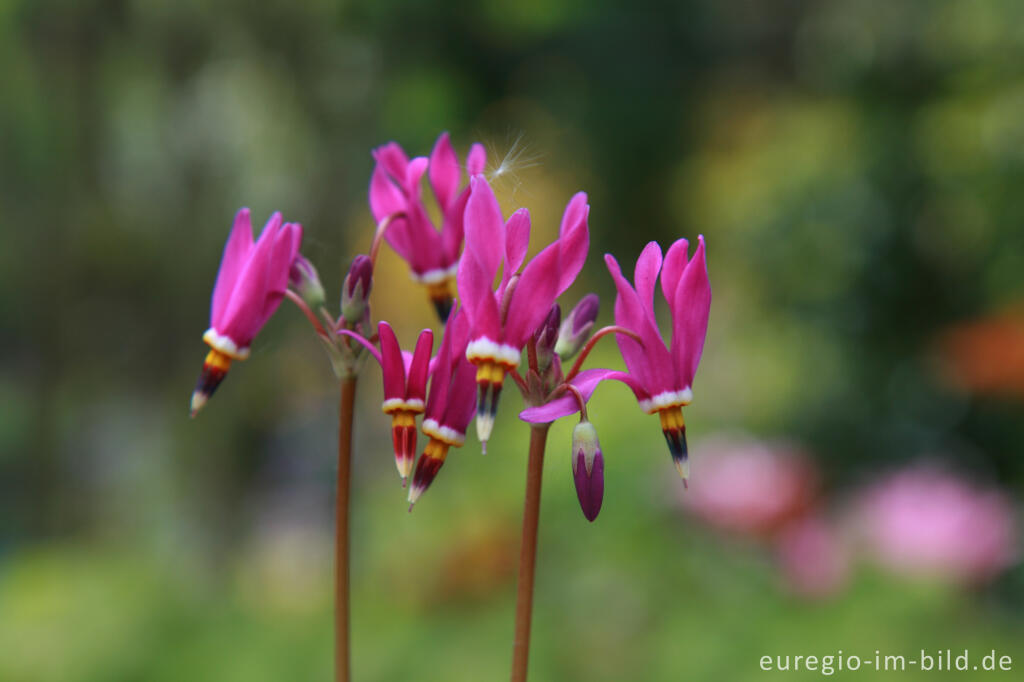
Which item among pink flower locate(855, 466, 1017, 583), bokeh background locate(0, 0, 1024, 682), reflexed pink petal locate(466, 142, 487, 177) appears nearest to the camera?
reflexed pink petal locate(466, 142, 487, 177)

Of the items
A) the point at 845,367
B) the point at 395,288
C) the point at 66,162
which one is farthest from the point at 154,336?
the point at 845,367

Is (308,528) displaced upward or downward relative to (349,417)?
upward

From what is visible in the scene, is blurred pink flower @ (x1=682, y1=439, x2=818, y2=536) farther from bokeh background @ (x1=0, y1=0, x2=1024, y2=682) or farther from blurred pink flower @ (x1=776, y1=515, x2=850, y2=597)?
blurred pink flower @ (x1=776, y1=515, x2=850, y2=597)

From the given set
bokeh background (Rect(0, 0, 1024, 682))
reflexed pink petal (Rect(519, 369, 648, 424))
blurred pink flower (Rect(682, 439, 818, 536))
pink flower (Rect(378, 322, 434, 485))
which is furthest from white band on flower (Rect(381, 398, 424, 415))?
blurred pink flower (Rect(682, 439, 818, 536))

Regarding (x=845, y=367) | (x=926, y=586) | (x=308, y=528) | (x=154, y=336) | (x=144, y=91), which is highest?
(x=144, y=91)

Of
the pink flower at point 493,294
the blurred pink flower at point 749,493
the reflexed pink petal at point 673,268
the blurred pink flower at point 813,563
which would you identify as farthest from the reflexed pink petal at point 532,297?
the blurred pink flower at point 749,493

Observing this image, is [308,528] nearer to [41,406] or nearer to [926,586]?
[41,406]
